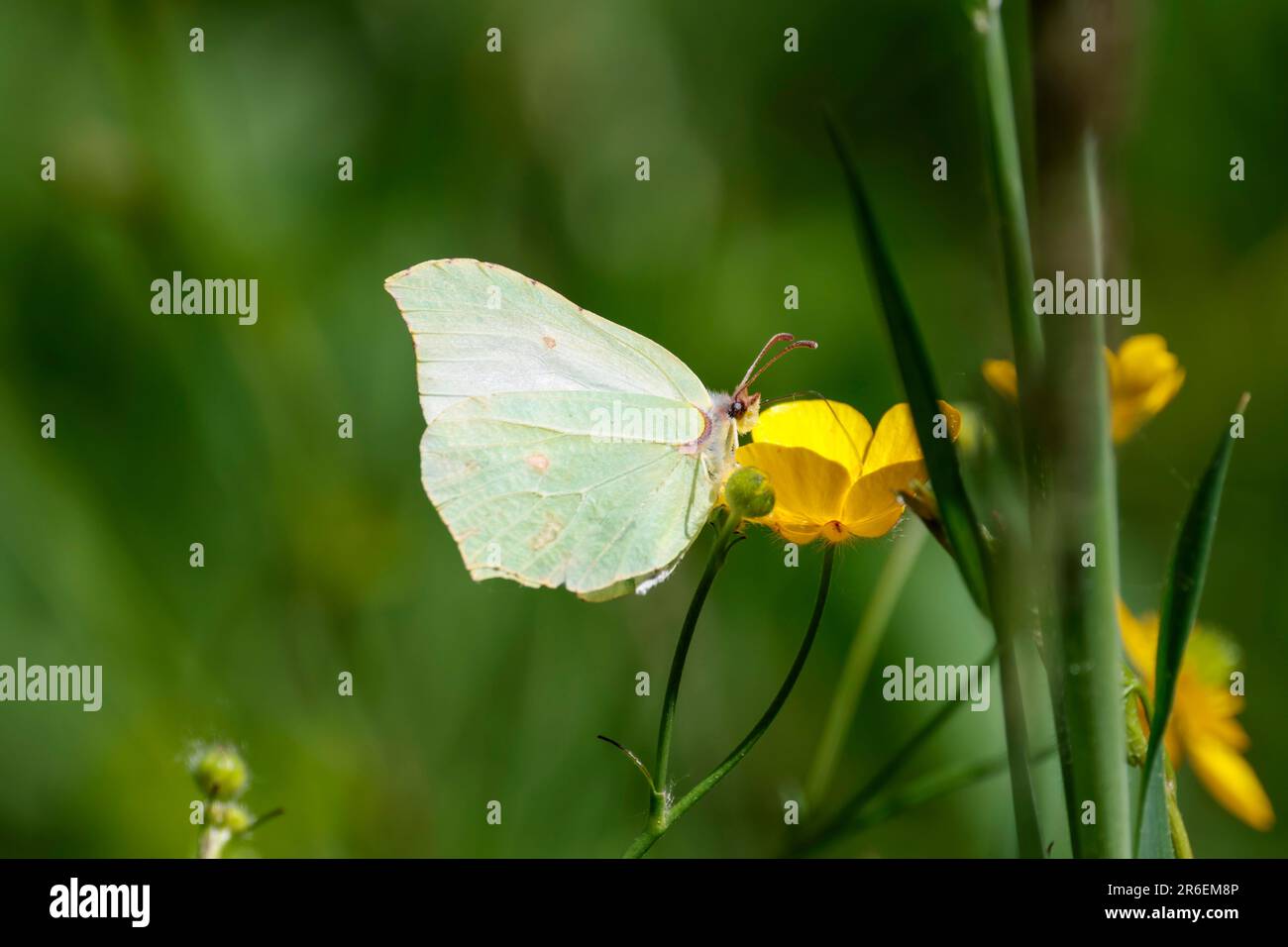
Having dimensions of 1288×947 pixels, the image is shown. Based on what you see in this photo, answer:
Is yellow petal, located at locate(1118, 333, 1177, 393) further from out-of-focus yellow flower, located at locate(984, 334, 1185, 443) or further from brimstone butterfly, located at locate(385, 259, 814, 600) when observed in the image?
brimstone butterfly, located at locate(385, 259, 814, 600)

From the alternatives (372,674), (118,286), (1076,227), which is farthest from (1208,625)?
(118,286)

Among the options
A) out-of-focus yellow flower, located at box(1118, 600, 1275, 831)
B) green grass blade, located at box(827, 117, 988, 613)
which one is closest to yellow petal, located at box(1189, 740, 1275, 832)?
out-of-focus yellow flower, located at box(1118, 600, 1275, 831)

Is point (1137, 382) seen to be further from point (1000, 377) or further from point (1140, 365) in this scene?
point (1000, 377)

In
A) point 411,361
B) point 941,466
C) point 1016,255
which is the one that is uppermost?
point 411,361

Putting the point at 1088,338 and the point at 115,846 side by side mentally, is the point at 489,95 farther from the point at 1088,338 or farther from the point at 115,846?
the point at 1088,338

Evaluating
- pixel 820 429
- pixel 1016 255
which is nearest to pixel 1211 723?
pixel 820 429

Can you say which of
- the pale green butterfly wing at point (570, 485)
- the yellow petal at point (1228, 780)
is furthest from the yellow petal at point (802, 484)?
the yellow petal at point (1228, 780)

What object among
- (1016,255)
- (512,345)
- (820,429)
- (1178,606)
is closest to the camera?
(1016,255)

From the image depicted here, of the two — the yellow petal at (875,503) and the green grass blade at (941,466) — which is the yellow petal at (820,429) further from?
the green grass blade at (941,466)
